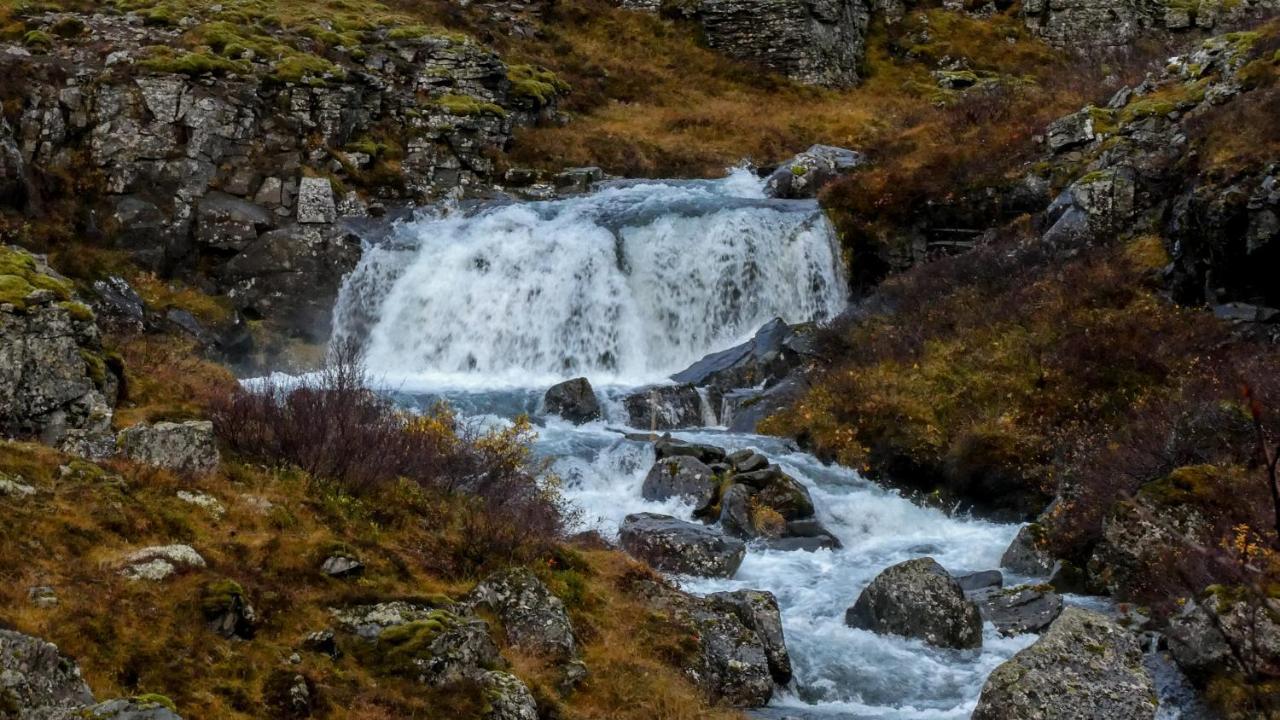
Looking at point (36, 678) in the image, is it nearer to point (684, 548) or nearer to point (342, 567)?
point (342, 567)

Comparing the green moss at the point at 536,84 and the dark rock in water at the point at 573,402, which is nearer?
the dark rock in water at the point at 573,402

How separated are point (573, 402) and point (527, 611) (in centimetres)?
1173

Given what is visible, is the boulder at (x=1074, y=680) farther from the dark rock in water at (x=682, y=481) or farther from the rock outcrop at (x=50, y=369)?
the rock outcrop at (x=50, y=369)

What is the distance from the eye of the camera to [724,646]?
989 cm

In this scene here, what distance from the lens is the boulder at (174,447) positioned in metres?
10.0

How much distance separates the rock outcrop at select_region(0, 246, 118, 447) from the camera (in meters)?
11.2

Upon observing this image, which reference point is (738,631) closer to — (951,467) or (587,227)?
(951,467)

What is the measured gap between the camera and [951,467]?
17.0 m

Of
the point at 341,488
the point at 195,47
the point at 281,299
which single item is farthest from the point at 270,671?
the point at 195,47

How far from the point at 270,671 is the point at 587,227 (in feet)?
68.0

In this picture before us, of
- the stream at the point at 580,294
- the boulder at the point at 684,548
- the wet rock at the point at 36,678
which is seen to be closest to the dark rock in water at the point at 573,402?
the stream at the point at 580,294

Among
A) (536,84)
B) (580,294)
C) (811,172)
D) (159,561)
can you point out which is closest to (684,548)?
(159,561)

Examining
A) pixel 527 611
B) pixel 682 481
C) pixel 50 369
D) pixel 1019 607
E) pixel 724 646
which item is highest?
pixel 50 369

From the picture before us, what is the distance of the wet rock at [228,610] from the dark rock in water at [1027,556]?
9974mm
